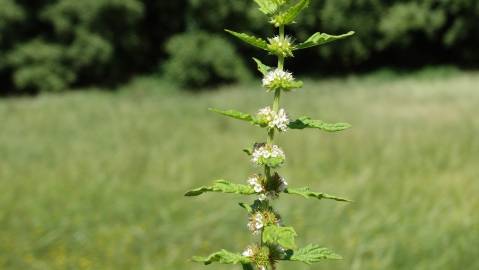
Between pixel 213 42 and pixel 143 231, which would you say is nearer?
pixel 143 231

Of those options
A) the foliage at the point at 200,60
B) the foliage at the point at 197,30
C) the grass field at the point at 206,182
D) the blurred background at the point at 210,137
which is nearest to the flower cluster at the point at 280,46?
the grass field at the point at 206,182

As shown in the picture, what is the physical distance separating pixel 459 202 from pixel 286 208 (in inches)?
97.8

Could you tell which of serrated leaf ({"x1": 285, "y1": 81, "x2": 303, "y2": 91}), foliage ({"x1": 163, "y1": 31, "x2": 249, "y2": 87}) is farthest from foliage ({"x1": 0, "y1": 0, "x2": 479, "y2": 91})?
serrated leaf ({"x1": 285, "y1": 81, "x2": 303, "y2": 91})

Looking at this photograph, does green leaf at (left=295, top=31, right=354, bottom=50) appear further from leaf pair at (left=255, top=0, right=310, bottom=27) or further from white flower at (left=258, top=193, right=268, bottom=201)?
white flower at (left=258, top=193, right=268, bottom=201)

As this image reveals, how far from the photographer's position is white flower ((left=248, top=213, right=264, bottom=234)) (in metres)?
0.95

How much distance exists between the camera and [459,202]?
9.20 meters

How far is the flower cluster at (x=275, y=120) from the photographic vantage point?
961 millimetres

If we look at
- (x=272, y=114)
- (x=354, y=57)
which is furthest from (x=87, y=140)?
(x=354, y=57)

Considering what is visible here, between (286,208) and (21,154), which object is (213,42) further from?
(286,208)

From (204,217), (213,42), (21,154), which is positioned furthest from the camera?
(213,42)

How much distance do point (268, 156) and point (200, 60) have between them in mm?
30209

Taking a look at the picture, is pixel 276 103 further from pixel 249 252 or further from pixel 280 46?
pixel 249 252

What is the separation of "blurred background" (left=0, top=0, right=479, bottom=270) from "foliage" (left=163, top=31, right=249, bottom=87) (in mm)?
81

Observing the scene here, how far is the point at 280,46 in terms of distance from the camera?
948 mm
